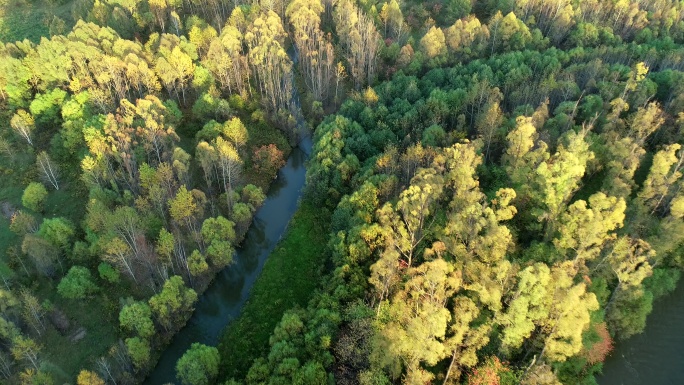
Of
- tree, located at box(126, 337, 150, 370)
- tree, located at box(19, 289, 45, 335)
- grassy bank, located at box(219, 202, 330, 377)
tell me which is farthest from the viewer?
grassy bank, located at box(219, 202, 330, 377)

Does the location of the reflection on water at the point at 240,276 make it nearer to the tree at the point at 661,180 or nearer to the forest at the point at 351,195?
the forest at the point at 351,195

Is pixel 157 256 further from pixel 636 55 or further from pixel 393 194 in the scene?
pixel 636 55

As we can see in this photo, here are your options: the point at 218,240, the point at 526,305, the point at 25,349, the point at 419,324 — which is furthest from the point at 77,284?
the point at 526,305

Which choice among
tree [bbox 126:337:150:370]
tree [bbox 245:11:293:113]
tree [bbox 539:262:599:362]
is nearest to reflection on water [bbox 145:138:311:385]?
tree [bbox 126:337:150:370]

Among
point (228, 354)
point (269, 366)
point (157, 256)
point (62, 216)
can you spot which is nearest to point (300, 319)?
point (269, 366)

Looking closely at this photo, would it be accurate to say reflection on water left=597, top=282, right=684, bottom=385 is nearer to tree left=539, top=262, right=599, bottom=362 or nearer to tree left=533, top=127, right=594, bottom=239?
tree left=539, top=262, right=599, bottom=362

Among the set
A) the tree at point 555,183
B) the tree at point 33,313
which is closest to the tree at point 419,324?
the tree at point 555,183

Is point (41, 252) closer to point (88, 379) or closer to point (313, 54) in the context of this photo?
point (88, 379)
